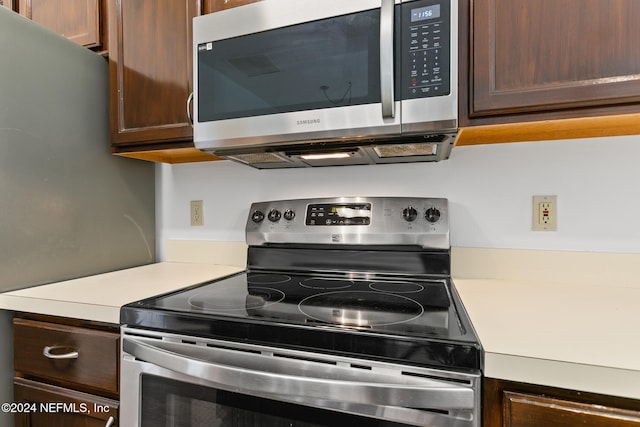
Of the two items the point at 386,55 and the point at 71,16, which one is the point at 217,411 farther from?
the point at 71,16

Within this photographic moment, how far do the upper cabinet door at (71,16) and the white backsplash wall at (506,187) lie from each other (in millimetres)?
706

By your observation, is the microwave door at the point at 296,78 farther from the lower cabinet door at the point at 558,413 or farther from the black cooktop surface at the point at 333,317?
the lower cabinet door at the point at 558,413

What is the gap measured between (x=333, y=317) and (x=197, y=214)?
1.03 metres

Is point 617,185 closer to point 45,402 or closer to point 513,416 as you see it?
point 513,416

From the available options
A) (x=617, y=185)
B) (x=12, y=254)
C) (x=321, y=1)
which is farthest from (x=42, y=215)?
(x=617, y=185)

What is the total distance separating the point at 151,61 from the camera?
4.04 feet

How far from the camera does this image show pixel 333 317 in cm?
77

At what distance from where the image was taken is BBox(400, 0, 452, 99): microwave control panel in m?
0.86

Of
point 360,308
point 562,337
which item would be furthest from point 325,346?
point 562,337

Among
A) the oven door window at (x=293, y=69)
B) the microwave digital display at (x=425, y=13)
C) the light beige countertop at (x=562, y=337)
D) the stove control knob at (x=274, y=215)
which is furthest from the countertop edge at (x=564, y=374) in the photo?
the stove control knob at (x=274, y=215)

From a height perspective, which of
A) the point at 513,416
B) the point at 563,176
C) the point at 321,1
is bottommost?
the point at 513,416

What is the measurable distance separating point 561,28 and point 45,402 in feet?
5.58

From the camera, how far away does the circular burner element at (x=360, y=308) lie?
0.75 meters

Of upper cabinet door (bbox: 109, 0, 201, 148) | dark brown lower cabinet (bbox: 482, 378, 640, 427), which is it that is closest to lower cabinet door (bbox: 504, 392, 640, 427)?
dark brown lower cabinet (bbox: 482, 378, 640, 427)
